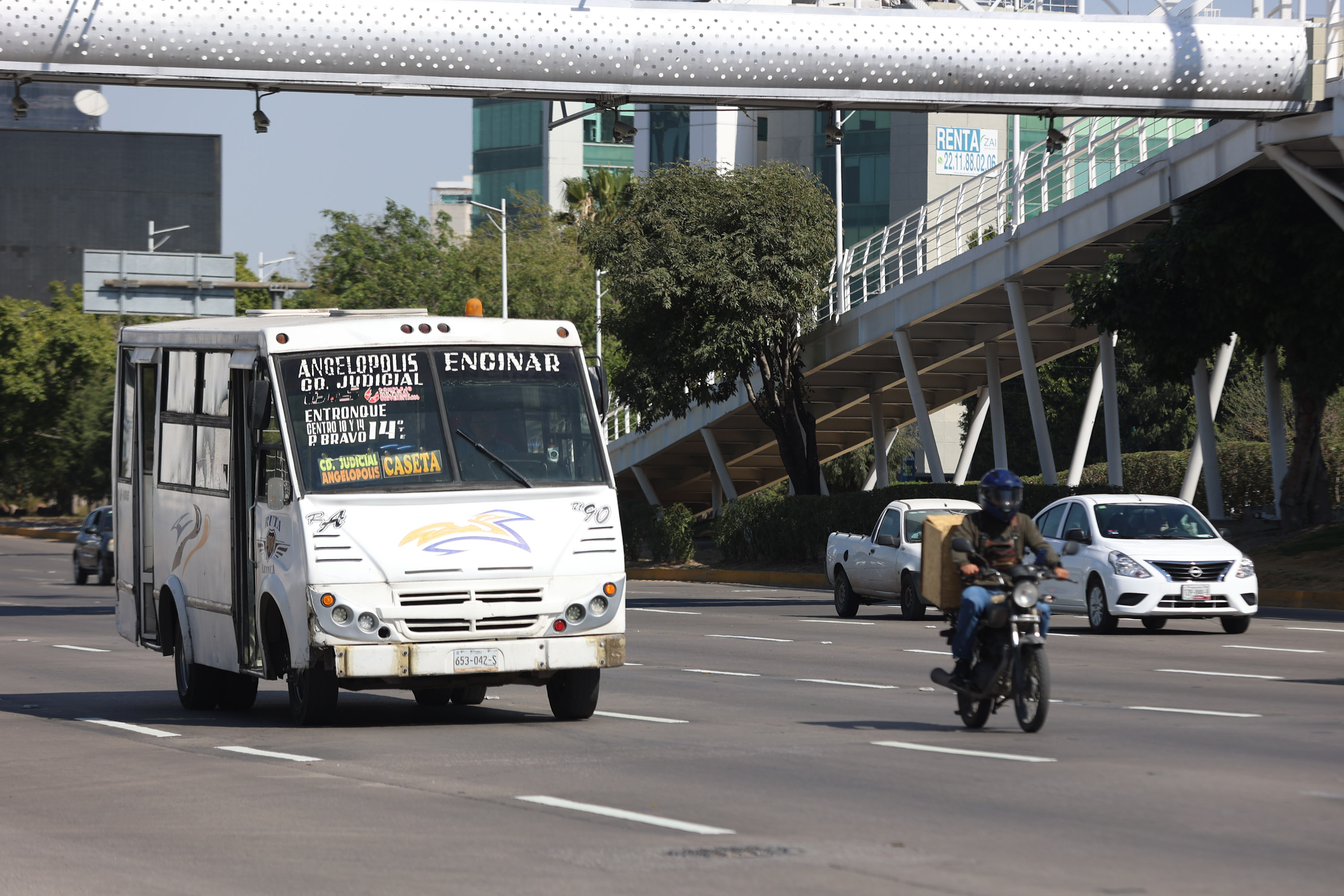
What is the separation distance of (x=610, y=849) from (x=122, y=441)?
9.40 m

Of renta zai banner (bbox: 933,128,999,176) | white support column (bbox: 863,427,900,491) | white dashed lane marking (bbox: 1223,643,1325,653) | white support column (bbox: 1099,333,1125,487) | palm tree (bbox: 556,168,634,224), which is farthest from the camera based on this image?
renta zai banner (bbox: 933,128,999,176)

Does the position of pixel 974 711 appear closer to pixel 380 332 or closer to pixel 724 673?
pixel 380 332

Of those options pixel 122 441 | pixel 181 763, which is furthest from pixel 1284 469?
pixel 181 763

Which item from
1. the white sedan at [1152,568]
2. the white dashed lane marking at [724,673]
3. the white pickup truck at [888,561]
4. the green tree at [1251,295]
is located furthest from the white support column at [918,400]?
the white dashed lane marking at [724,673]

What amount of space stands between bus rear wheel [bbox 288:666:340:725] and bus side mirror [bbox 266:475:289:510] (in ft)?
3.60

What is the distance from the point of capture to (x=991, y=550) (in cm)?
1182

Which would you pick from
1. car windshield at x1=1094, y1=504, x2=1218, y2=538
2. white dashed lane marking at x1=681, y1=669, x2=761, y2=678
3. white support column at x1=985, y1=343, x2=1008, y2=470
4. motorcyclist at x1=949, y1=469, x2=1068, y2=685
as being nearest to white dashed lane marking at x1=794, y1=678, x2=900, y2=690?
white dashed lane marking at x1=681, y1=669, x2=761, y2=678

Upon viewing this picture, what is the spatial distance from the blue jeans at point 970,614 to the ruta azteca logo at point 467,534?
281cm

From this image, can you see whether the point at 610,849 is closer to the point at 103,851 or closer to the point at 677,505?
the point at 103,851

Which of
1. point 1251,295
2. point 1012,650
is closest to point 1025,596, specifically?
point 1012,650

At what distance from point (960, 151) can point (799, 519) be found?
4569 cm

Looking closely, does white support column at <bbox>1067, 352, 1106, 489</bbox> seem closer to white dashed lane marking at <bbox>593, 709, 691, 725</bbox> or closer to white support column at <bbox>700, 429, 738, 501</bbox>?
white support column at <bbox>700, 429, 738, 501</bbox>

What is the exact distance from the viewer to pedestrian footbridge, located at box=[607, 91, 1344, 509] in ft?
99.1

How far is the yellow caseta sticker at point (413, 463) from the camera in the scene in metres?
12.6
